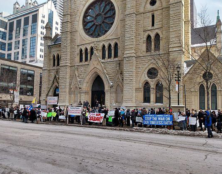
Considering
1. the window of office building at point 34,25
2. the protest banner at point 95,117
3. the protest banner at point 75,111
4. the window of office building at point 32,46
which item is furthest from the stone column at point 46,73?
the window of office building at point 34,25

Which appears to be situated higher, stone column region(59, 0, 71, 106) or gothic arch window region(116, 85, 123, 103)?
stone column region(59, 0, 71, 106)

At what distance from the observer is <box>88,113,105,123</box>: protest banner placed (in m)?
20.3

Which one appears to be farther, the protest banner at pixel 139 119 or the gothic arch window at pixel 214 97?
the gothic arch window at pixel 214 97

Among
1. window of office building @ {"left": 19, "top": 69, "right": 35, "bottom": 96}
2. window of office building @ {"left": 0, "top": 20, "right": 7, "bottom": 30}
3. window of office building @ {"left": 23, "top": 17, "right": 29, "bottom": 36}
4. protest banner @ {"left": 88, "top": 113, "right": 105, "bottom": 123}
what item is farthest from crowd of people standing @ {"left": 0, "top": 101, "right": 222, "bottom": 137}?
window of office building @ {"left": 0, "top": 20, "right": 7, "bottom": 30}

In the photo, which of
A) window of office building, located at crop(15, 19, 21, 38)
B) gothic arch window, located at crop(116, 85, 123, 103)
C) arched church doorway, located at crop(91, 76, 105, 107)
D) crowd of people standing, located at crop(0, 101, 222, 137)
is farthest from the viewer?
window of office building, located at crop(15, 19, 21, 38)

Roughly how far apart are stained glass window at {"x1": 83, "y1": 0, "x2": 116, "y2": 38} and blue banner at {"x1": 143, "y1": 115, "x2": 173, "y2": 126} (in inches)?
670

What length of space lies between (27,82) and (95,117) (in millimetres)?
40943

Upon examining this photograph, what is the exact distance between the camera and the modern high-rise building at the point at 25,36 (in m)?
109

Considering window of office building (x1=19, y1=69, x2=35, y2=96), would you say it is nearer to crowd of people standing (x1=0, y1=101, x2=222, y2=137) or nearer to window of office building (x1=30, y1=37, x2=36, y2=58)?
crowd of people standing (x1=0, y1=101, x2=222, y2=137)

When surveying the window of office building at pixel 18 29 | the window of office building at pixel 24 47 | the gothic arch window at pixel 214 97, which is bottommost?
the gothic arch window at pixel 214 97

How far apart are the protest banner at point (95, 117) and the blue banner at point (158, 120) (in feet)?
13.6

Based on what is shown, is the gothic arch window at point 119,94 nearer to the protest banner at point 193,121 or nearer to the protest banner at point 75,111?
the protest banner at point 75,111

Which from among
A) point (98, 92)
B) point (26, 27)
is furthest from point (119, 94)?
point (26, 27)

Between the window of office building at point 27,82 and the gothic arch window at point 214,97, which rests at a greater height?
the window of office building at point 27,82
